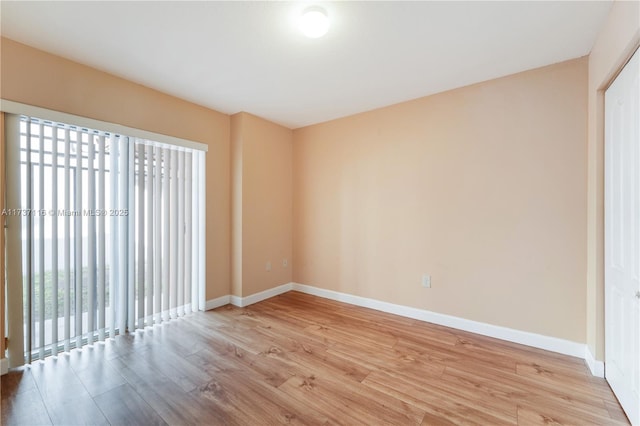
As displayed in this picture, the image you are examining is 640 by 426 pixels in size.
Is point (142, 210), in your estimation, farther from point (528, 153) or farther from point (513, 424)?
point (528, 153)

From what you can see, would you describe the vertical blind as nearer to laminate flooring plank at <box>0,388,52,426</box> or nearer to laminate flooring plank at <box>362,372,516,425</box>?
laminate flooring plank at <box>0,388,52,426</box>

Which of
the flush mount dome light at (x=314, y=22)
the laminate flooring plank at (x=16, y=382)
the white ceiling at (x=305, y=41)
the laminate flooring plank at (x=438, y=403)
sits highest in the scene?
the white ceiling at (x=305, y=41)

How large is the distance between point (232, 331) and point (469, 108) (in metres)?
3.48

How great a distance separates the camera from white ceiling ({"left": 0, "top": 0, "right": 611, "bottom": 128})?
1757mm

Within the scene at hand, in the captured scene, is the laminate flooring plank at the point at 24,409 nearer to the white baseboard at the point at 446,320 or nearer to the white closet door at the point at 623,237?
the white baseboard at the point at 446,320

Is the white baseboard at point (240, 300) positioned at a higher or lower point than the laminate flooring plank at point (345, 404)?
higher

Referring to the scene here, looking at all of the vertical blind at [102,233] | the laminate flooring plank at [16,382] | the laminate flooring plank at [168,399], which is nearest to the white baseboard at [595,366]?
the laminate flooring plank at [168,399]

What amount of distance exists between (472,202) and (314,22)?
226 cm

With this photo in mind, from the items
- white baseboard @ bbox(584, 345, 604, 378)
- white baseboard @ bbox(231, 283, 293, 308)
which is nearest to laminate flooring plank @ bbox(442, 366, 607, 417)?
white baseboard @ bbox(584, 345, 604, 378)

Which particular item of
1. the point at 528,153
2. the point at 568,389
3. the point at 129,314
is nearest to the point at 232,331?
the point at 129,314

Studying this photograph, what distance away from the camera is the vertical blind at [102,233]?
2176mm

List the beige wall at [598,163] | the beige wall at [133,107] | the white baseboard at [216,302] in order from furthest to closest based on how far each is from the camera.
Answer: the white baseboard at [216,302] → the beige wall at [133,107] → the beige wall at [598,163]

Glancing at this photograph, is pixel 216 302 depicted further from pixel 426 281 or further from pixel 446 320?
pixel 446 320

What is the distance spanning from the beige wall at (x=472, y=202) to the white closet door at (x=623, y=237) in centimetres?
39
